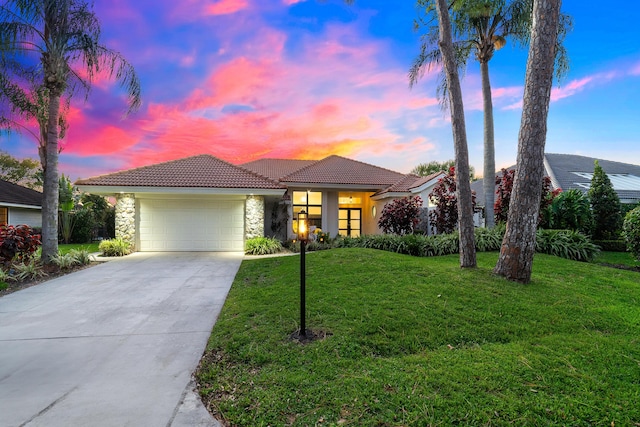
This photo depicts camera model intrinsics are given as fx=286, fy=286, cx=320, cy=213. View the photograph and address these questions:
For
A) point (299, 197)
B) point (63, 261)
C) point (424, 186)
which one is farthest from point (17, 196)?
point (424, 186)

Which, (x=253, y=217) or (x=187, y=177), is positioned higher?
(x=187, y=177)

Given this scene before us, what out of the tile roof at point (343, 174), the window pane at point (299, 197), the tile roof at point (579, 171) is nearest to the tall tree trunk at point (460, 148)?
the tile roof at point (343, 174)

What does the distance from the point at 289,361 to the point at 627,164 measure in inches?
1203

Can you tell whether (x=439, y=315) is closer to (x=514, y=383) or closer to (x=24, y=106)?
(x=514, y=383)

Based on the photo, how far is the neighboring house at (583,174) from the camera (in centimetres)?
1642

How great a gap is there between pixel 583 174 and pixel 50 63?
27.1 meters

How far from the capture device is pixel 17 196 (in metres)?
16.5

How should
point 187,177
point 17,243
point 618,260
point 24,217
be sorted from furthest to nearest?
point 24,217 < point 187,177 < point 618,260 < point 17,243

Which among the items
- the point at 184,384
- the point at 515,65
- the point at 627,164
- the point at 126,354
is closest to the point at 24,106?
the point at 126,354

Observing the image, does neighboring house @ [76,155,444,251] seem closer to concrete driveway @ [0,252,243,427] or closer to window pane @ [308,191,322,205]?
window pane @ [308,191,322,205]

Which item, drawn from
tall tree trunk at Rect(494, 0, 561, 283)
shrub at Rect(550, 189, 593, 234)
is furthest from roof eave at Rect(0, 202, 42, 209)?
shrub at Rect(550, 189, 593, 234)

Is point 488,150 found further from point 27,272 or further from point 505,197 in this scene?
point 27,272

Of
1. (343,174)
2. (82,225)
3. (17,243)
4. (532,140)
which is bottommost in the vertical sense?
(17,243)

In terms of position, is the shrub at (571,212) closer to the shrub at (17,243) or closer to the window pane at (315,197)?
the window pane at (315,197)
